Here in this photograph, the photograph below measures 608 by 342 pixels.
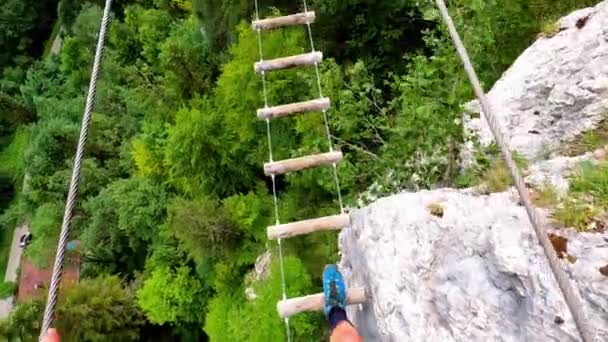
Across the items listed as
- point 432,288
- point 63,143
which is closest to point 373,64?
point 432,288

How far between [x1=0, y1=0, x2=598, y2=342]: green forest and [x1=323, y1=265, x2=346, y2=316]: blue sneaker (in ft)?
4.57

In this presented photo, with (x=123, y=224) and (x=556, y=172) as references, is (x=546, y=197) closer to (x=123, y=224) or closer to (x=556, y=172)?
(x=556, y=172)

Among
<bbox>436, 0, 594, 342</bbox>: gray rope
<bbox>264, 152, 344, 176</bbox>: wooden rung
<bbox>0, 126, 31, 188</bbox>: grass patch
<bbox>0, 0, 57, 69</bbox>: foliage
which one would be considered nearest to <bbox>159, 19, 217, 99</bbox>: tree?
<bbox>264, 152, 344, 176</bbox>: wooden rung

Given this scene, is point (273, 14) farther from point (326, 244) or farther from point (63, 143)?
point (63, 143)

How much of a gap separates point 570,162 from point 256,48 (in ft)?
19.8

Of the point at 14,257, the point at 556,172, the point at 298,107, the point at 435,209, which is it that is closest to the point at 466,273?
the point at 435,209

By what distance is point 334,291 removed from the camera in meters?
5.48

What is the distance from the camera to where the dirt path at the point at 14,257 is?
834 inches

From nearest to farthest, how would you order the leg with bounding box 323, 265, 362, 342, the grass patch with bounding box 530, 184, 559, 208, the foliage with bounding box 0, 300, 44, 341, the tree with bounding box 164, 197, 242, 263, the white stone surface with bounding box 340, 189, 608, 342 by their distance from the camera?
the white stone surface with bounding box 340, 189, 608, 342, the grass patch with bounding box 530, 184, 559, 208, the leg with bounding box 323, 265, 362, 342, the tree with bounding box 164, 197, 242, 263, the foliage with bounding box 0, 300, 44, 341

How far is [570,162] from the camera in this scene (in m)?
4.48

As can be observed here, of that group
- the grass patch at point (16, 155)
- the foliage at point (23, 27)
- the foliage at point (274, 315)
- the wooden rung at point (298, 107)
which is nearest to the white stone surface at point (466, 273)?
the wooden rung at point (298, 107)

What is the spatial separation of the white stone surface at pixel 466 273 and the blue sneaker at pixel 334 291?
23 centimetres

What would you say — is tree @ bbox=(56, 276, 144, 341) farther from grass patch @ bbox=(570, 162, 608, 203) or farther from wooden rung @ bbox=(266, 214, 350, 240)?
grass patch @ bbox=(570, 162, 608, 203)

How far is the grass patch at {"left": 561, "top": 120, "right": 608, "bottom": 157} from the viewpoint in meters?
4.79
